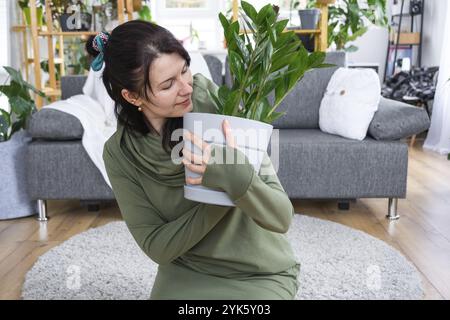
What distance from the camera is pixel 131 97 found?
1.04 m

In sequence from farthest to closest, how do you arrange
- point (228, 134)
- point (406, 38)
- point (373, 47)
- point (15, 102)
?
point (373, 47)
point (406, 38)
point (15, 102)
point (228, 134)

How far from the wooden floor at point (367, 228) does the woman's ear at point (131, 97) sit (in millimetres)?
1030

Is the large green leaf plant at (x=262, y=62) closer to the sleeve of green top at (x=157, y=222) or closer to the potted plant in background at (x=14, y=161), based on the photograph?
the sleeve of green top at (x=157, y=222)

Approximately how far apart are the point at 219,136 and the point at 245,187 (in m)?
0.09

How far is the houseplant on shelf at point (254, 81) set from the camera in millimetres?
862

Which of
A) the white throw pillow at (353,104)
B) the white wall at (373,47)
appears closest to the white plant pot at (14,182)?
the white throw pillow at (353,104)

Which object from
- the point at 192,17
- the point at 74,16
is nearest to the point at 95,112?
the point at 74,16

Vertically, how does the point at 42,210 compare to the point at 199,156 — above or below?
below

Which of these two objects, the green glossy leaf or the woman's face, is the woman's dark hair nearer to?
the woman's face

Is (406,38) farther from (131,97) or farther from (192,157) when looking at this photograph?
(192,157)

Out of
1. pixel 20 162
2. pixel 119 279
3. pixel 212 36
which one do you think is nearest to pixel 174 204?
pixel 119 279

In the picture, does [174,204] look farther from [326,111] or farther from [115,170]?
[326,111]

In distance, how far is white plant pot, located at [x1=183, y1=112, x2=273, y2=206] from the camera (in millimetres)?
852

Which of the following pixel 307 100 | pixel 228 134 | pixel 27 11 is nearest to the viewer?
pixel 228 134
